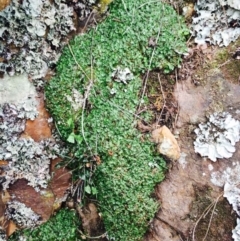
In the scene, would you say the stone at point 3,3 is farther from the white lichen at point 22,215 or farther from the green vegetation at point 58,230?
the green vegetation at point 58,230

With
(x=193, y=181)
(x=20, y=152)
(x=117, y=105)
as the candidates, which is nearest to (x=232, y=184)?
(x=193, y=181)

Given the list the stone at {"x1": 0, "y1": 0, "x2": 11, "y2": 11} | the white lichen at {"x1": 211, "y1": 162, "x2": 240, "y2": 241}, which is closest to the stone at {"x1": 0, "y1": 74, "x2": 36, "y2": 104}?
the stone at {"x1": 0, "y1": 0, "x2": 11, "y2": 11}

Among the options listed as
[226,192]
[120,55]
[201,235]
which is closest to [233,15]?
[120,55]

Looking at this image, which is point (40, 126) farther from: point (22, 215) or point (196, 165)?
point (196, 165)

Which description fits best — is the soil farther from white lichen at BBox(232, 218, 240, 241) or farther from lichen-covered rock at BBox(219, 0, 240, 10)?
lichen-covered rock at BBox(219, 0, 240, 10)

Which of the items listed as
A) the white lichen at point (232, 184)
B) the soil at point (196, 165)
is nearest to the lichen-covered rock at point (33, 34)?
the soil at point (196, 165)
